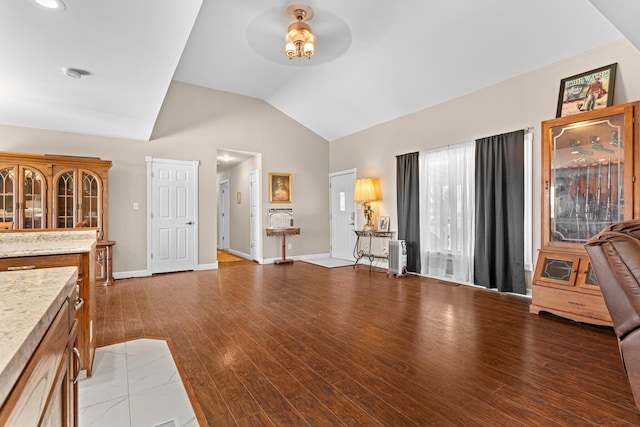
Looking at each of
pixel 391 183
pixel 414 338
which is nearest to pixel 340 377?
pixel 414 338

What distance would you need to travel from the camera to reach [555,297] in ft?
10.7

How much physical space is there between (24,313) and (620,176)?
423cm

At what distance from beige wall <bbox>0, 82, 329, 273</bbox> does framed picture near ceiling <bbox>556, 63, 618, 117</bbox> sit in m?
4.88

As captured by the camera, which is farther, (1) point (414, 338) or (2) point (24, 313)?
(1) point (414, 338)

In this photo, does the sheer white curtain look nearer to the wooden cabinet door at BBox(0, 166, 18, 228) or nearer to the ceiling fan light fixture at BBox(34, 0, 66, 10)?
the ceiling fan light fixture at BBox(34, 0, 66, 10)

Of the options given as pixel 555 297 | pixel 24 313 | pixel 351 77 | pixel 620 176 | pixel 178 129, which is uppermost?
pixel 351 77

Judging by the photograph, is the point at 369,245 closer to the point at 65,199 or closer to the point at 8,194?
the point at 65,199

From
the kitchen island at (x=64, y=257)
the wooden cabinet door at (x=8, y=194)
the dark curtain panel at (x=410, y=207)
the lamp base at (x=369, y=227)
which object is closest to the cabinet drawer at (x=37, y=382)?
the kitchen island at (x=64, y=257)

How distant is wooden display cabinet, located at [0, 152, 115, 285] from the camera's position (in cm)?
A: 444

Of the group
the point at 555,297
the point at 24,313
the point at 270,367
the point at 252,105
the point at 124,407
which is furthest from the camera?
the point at 252,105

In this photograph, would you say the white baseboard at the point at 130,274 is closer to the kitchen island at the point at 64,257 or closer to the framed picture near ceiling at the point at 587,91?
the kitchen island at the point at 64,257

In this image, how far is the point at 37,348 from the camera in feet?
2.18

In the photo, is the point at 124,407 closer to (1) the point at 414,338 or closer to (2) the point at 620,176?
(1) the point at 414,338

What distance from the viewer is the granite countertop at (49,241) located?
1949 millimetres
